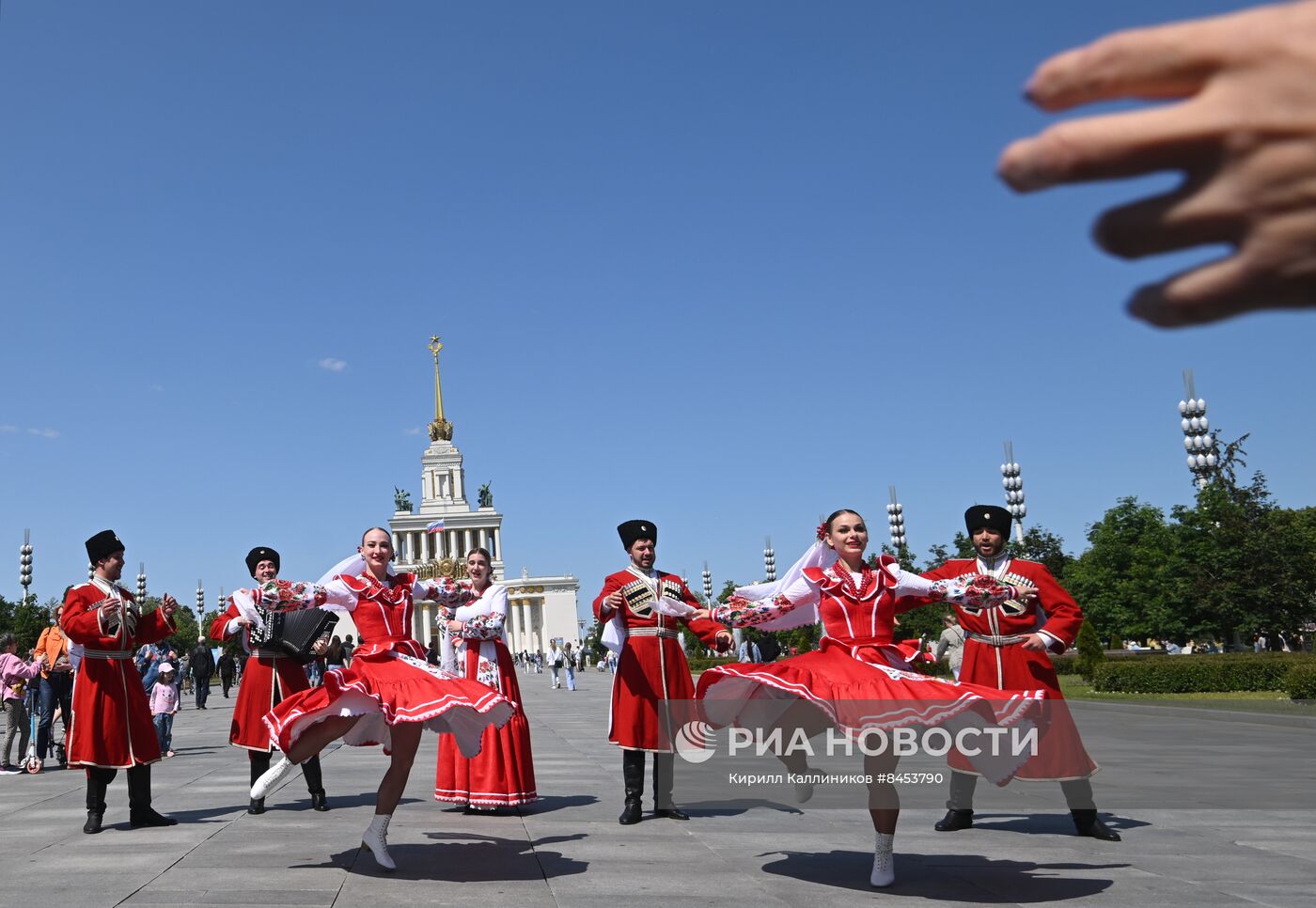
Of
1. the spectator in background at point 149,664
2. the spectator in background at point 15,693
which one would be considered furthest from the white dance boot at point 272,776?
the spectator in background at point 15,693

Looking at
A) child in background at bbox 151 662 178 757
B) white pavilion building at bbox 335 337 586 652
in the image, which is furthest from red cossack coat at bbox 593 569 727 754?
white pavilion building at bbox 335 337 586 652

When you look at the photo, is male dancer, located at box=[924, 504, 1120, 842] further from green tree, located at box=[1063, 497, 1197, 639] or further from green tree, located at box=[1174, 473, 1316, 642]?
green tree, located at box=[1063, 497, 1197, 639]

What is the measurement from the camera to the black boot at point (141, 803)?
9797 mm

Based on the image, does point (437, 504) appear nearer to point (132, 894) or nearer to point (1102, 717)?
point (1102, 717)

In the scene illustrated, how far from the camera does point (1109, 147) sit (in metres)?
1.44

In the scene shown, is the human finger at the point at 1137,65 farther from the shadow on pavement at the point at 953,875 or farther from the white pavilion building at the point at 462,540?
the white pavilion building at the point at 462,540

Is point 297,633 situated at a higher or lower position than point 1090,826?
higher

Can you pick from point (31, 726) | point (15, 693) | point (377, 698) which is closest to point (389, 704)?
point (377, 698)

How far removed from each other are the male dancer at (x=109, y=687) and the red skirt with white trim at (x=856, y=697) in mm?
5147

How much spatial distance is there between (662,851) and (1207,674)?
79.9ft

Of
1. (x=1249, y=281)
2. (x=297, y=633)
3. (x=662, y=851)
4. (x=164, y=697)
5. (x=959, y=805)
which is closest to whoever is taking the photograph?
(x=1249, y=281)

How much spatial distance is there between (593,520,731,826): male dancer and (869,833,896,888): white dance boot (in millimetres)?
3371

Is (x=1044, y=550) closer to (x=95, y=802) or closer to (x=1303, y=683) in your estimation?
(x=1303, y=683)

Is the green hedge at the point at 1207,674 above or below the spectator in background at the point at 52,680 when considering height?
below
